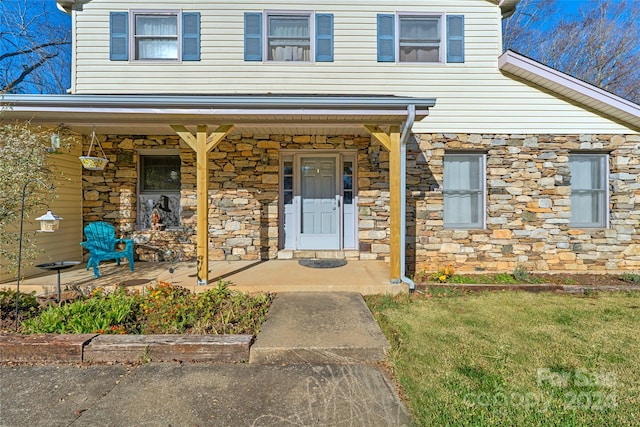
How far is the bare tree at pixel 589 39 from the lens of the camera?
11688 mm

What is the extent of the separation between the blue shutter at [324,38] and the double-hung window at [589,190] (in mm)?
4873

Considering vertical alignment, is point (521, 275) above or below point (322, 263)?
below

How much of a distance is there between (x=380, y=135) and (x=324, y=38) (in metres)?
2.89

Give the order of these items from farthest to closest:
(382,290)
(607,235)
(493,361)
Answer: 1. (607,235)
2. (382,290)
3. (493,361)

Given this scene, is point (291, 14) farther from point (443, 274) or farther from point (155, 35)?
point (443, 274)

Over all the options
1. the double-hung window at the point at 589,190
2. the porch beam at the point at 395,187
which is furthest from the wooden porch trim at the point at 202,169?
the double-hung window at the point at 589,190

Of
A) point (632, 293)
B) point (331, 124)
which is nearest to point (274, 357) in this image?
point (331, 124)

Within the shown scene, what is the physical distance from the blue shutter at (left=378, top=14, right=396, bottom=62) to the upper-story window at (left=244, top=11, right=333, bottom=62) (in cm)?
92

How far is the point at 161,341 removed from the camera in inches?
113

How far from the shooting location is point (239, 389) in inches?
94.7

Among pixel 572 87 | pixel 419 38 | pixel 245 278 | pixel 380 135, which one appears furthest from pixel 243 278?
pixel 572 87

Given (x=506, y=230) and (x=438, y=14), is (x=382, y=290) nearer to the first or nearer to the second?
(x=506, y=230)

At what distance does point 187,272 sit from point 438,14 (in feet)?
21.4

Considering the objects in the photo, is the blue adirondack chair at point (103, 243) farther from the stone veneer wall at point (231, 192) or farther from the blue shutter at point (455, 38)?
the blue shutter at point (455, 38)
